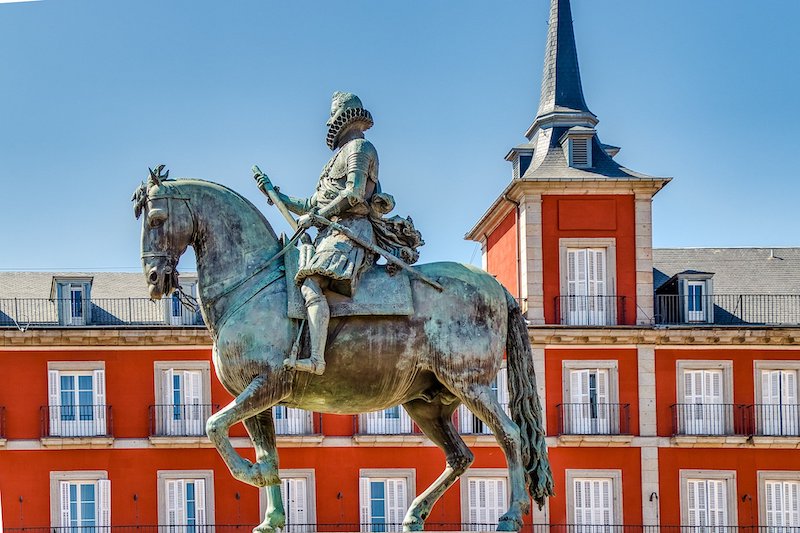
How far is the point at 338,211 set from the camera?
13.9 meters

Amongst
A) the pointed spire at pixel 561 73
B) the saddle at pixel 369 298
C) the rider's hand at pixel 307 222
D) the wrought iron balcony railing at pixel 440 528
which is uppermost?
the pointed spire at pixel 561 73

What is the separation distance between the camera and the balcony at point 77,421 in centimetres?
4406

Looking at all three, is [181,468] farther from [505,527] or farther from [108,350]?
[505,527]

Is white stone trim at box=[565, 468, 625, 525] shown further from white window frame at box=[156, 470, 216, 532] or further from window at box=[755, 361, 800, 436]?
white window frame at box=[156, 470, 216, 532]

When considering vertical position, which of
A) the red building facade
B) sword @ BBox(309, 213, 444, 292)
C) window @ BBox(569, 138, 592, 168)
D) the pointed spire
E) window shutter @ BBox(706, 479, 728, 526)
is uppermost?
the pointed spire

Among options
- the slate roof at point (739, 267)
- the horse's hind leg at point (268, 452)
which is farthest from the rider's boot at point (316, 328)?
the slate roof at point (739, 267)

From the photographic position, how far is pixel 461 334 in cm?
1379

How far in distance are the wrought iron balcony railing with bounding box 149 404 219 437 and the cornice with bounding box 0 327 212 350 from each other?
1652mm

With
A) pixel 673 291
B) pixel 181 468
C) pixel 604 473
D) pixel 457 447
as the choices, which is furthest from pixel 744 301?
pixel 457 447

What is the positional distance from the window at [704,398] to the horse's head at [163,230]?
32.5 meters

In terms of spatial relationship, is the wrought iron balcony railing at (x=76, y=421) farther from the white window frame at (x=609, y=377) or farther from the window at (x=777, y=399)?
the window at (x=777, y=399)

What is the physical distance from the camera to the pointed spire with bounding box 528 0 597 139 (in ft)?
162

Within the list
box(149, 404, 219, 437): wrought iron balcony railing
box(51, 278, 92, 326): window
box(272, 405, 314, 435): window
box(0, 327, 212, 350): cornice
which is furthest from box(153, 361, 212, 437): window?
box(51, 278, 92, 326): window

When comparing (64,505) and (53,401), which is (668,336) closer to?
(53,401)
